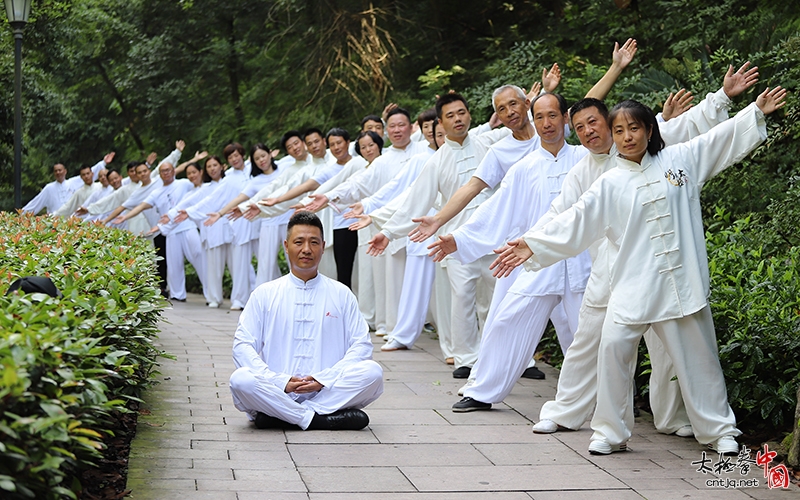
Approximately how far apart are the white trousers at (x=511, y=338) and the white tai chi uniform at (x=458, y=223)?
157 centimetres

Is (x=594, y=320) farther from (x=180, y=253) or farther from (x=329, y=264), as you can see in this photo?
(x=180, y=253)

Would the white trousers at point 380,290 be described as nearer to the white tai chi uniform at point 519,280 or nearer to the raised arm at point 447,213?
the raised arm at point 447,213

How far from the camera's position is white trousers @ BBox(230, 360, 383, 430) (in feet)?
19.0

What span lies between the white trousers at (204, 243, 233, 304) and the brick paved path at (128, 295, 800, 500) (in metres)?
7.03

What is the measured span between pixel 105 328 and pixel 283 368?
1.45m

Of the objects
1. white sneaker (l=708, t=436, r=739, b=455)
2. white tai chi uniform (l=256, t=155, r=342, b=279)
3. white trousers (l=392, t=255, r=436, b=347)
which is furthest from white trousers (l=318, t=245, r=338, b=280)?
white sneaker (l=708, t=436, r=739, b=455)

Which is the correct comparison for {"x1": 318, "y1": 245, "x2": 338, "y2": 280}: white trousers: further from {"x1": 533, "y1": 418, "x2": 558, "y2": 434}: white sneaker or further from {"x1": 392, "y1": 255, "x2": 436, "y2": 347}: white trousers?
{"x1": 533, "y1": 418, "x2": 558, "y2": 434}: white sneaker

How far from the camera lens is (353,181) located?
10625mm

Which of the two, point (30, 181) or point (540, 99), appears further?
point (30, 181)

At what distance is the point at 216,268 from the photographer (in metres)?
14.6

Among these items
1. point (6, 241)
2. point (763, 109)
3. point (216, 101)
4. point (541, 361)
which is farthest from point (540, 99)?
point (216, 101)

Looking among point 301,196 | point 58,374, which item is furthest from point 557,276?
point 301,196

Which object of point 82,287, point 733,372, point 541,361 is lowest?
point 541,361

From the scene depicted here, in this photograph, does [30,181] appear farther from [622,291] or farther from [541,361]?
[622,291]
